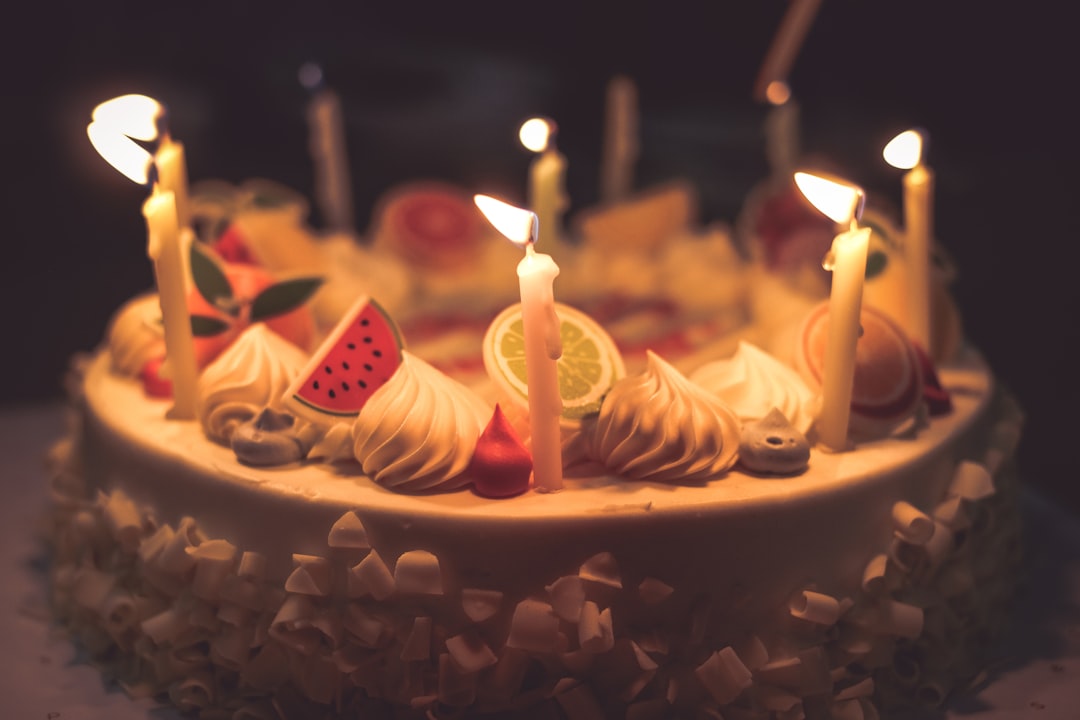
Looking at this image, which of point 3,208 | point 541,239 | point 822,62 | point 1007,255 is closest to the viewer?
point 541,239

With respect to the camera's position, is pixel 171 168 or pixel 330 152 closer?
pixel 171 168

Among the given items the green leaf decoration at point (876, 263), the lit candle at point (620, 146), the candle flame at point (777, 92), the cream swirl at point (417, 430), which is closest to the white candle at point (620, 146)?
the lit candle at point (620, 146)

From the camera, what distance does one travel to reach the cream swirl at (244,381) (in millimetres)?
3180

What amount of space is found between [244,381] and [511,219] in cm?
99

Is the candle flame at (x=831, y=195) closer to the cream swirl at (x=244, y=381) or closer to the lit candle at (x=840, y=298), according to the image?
the lit candle at (x=840, y=298)

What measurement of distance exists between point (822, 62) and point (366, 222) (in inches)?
94.5

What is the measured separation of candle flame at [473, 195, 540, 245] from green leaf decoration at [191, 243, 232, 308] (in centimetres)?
115

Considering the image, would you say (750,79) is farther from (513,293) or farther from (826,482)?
(826,482)

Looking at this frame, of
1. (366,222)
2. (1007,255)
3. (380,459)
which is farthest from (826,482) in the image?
(366,222)

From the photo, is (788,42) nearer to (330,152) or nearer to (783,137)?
(783,137)

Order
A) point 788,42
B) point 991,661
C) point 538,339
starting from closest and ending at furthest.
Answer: point 538,339, point 991,661, point 788,42

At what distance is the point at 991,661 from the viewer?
10.9 feet

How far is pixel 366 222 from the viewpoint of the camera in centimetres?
648

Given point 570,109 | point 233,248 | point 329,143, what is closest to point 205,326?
point 233,248
